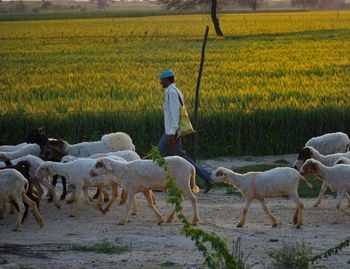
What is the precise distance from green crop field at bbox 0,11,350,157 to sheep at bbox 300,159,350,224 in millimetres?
6354

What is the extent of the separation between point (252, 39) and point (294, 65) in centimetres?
2258

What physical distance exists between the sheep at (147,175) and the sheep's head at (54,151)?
2.39 m

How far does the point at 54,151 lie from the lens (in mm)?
15859

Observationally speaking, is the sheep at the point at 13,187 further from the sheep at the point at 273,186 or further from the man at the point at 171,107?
the sheep at the point at 273,186

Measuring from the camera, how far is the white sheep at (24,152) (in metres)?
15.4

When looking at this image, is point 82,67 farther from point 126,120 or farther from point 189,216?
point 189,216

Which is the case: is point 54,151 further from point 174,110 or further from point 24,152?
point 174,110

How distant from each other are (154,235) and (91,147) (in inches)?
163

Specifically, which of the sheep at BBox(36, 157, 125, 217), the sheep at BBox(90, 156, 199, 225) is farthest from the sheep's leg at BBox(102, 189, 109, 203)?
the sheep at BBox(90, 156, 199, 225)

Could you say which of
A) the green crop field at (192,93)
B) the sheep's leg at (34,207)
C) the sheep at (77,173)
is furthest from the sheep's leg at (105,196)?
the green crop field at (192,93)

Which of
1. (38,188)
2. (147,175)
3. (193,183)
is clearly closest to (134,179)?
(147,175)

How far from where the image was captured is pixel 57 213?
14.1 meters

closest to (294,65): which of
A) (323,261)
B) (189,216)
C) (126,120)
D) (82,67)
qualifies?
(82,67)

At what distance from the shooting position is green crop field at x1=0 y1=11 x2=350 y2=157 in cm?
2006
